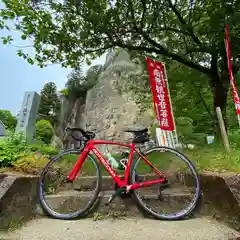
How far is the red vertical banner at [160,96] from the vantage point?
4043mm

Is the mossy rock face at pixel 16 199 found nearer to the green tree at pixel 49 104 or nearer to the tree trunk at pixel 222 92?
the tree trunk at pixel 222 92

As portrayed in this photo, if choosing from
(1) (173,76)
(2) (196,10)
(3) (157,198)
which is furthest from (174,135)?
(2) (196,10)

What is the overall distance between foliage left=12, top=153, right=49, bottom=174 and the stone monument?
1.88 m

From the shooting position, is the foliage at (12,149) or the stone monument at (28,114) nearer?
the foliage at (12,149)

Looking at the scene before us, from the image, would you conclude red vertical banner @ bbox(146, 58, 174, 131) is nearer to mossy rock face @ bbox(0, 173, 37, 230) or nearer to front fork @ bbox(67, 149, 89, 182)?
front fork @ bbox(67, 149, 89, 182)

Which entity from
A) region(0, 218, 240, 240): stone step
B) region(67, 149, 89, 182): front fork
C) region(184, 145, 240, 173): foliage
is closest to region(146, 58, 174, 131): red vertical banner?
region(184, 145, 240, 173): foliage

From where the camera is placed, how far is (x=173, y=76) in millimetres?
5957

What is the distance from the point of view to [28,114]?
512cm

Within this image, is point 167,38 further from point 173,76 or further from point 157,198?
point 157,198

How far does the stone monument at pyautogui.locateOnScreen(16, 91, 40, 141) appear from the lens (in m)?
4.95

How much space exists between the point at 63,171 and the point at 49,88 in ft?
48.7

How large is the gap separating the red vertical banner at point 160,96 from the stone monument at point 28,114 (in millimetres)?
2656

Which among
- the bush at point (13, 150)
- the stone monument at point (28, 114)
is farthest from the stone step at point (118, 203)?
the stone monument at point (28, 114)

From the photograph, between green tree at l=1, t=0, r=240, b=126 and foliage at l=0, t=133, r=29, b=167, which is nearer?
foliage at l=0, t=133, r=29, b=167
